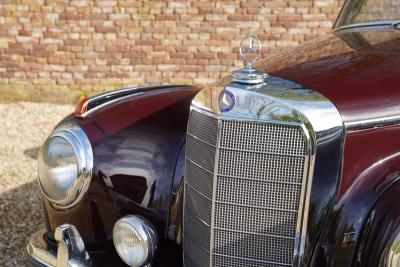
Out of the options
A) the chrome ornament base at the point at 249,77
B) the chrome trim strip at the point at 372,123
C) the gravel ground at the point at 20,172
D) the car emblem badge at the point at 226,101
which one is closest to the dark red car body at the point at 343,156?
the chrome trim strip at the point at 372,123

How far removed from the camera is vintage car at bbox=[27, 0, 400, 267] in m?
1.86

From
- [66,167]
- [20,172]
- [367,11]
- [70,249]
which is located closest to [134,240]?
[70,249]

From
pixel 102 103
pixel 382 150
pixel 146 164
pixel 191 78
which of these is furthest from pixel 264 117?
pixel 191 78

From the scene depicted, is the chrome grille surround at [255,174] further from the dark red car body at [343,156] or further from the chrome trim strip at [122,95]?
the chrome trim strip at [122,95]

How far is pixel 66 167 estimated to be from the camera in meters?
2.43

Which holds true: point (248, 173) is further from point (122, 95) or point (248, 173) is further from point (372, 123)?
point (122, 95)

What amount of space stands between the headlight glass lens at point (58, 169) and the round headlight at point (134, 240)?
0.32 meters

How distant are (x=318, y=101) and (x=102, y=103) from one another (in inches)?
47.4

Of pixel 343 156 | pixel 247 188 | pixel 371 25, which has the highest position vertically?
pixel 371 25

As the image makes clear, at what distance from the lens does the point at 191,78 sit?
301 inches

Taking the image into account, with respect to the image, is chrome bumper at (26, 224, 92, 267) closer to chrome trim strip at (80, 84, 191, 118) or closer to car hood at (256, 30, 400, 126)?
chrome trim strip at (80, 84, 191, 118)

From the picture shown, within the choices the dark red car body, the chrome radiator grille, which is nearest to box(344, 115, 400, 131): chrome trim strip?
the dark red car body

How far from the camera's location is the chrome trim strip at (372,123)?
188cm

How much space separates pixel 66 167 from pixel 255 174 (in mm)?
912
